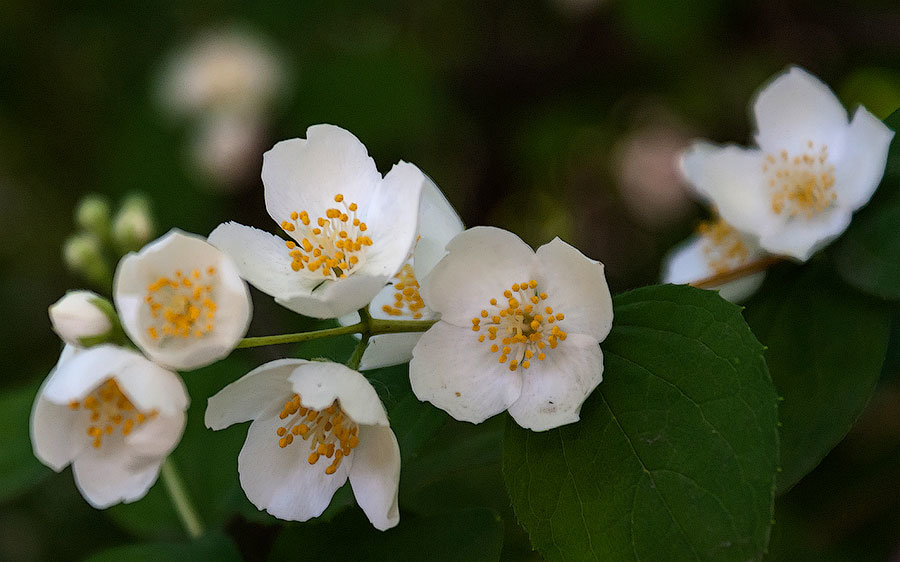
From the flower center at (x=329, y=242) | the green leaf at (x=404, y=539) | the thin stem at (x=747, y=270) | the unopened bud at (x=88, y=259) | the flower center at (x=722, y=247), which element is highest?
the flower center at (x=329, y=242)

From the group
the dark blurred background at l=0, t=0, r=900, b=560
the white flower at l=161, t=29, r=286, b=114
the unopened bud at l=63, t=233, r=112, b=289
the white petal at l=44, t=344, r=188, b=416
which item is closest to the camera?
the white petal at l=44, t=344, r=188, b=416

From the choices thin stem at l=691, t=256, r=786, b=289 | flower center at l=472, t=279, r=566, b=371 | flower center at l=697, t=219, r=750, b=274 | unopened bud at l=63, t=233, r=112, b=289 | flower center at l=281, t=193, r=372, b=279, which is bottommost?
unopened bud at l=63, t=233, r=112, b=289

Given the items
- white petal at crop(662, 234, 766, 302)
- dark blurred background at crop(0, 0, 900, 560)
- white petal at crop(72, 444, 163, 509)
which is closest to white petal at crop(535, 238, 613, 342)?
white petal at crop(662, 234, 766, 302)

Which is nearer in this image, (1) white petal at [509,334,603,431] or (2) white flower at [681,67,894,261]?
(1) white petal at [509,334,603,431]

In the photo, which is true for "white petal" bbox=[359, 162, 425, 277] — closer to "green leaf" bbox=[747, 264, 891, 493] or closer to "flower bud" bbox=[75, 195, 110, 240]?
"green leaf" bbox=[747, 264, 891, 493]

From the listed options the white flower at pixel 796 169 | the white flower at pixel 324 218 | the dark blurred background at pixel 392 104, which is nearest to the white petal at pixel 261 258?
the white flower at pixel 324 218

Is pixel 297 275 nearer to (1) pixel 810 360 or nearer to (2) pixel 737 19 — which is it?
(1) pixel 810 360

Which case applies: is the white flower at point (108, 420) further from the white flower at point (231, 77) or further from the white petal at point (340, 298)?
the white flower at point (231, 77)
